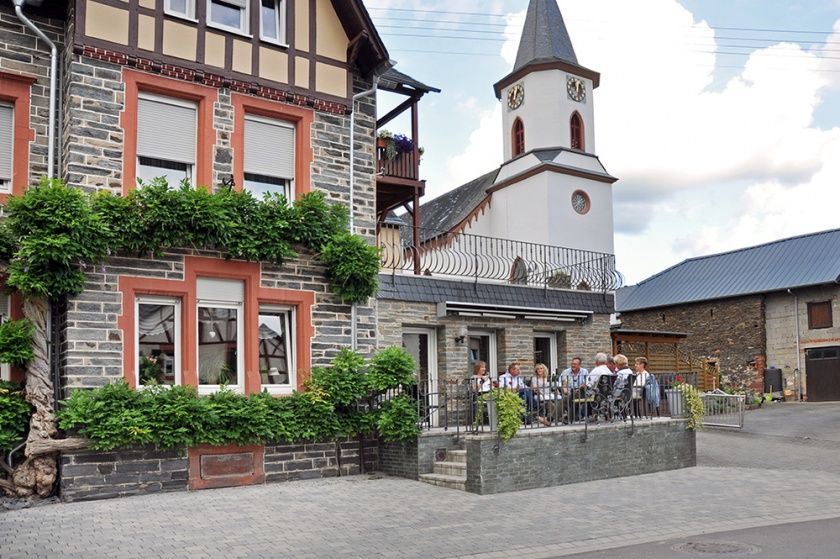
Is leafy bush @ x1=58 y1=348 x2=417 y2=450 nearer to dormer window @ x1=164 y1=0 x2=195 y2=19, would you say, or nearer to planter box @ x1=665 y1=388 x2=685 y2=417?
planter box @ x1=665 y1=388 x2=685 y2=417

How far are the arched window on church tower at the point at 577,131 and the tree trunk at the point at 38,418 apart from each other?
97.8ft

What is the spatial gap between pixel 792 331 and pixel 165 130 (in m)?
27.4

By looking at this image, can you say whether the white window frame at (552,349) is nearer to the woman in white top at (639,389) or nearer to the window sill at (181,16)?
the woman in white top at (639,389)

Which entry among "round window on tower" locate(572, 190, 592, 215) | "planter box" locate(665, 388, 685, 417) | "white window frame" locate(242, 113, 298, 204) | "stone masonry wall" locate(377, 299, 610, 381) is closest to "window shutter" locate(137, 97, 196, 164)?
"white window frame" locate(242, 113, 298, 204)

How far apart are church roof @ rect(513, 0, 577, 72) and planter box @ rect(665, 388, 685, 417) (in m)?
24.3

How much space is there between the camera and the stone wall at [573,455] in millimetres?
12578

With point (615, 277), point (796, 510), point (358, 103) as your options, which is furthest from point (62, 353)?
point (615, 277)

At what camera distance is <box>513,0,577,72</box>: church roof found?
125ft

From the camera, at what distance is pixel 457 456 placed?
13.6 m

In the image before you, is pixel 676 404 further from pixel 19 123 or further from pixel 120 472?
pixel 19 123

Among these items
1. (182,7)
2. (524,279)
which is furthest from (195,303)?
(524,279)

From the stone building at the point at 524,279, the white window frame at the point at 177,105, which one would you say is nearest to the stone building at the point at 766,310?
the stone building at the point at 524,279

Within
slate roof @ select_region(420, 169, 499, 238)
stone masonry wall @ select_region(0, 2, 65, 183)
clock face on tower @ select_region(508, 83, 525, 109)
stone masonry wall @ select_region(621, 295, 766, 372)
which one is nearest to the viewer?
stone masonry wall @ select_region(0, 2, 65, 183)

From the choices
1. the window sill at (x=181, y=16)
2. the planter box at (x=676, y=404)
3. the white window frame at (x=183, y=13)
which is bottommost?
the planter box at (x=676, y=404)
